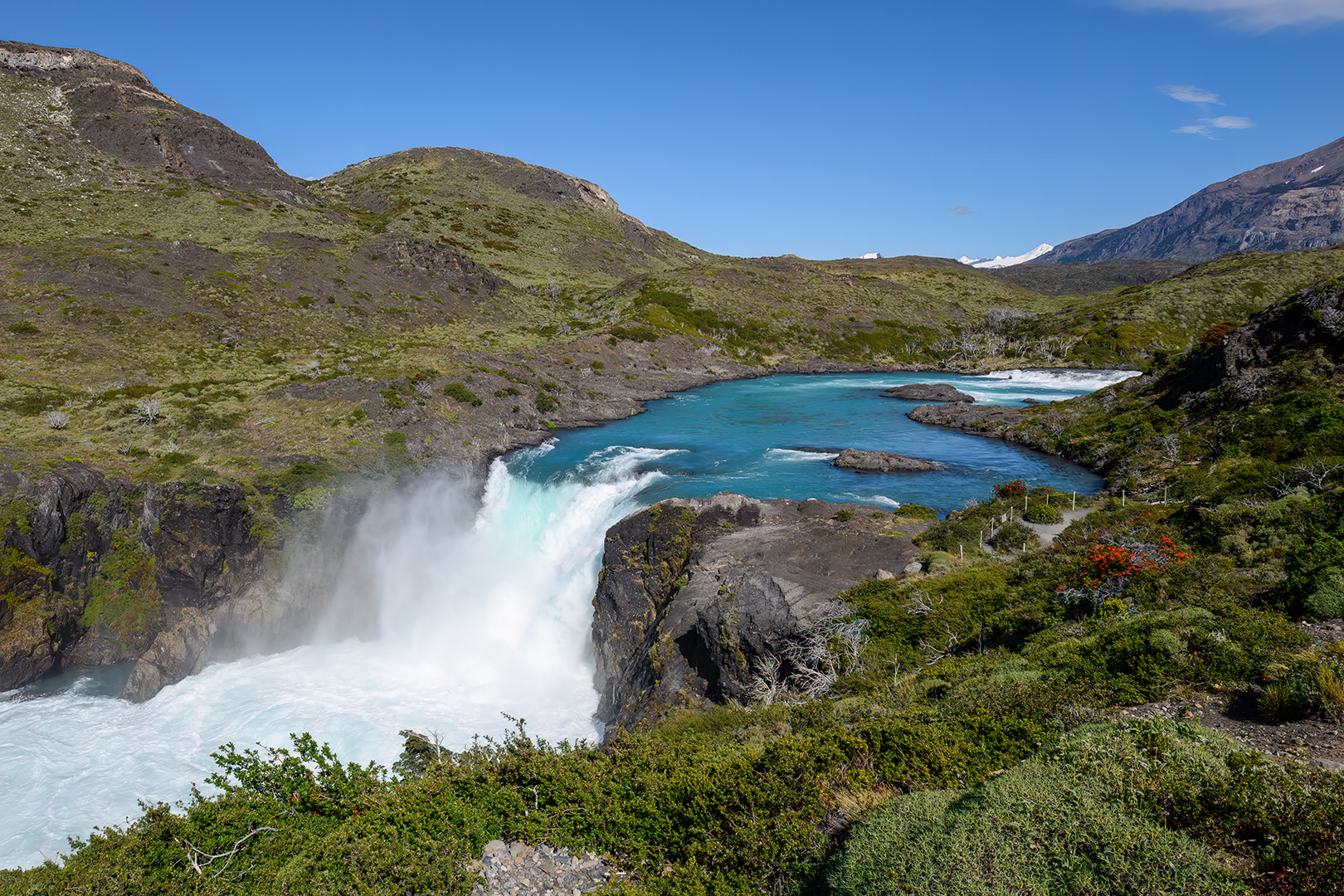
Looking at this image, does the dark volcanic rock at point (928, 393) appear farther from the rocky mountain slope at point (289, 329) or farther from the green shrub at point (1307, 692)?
the green shrub at point (1307, 692)

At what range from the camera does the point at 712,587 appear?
874 inches

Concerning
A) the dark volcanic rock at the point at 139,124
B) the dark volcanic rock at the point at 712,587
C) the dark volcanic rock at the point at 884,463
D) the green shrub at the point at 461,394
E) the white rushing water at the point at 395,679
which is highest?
the dark volcanic rock at the point at 139,124

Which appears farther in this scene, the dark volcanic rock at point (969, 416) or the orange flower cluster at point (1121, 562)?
the dark volcanic rock at point (969, 416)

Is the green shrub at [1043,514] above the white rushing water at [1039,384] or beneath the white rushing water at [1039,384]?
beneath

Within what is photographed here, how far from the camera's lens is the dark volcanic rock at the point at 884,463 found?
136 feet

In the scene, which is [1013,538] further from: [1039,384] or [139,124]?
[139,124]

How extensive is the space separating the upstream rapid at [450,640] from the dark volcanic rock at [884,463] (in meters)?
1.31

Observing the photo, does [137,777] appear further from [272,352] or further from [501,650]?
[272,352]

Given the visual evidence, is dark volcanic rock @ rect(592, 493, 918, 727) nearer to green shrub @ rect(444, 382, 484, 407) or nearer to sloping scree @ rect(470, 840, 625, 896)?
sloping scree @ rect(470, 840, 625, 896)

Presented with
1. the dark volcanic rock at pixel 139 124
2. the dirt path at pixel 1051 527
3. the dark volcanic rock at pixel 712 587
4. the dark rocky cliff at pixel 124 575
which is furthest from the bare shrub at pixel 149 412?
the dark volcanic rock at pixel 139 124

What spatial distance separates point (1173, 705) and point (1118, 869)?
5416mm

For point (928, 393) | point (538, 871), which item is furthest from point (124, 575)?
point (928, 393)

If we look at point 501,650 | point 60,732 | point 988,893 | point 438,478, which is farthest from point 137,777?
point 988,893

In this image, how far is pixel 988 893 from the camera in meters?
6.14
